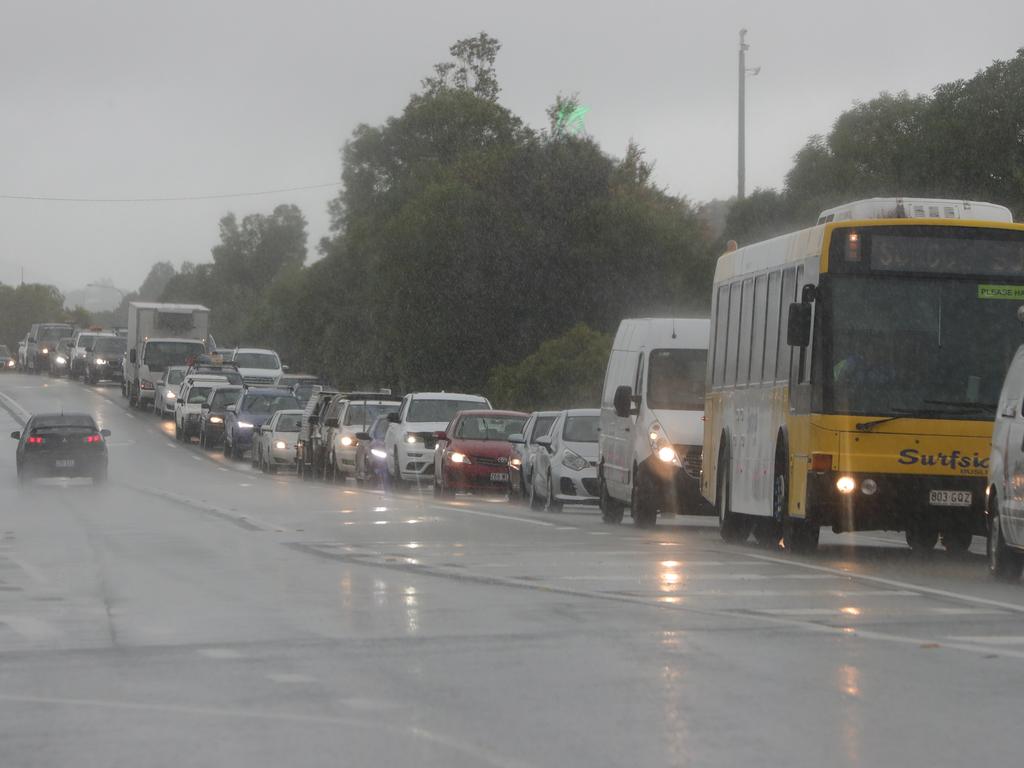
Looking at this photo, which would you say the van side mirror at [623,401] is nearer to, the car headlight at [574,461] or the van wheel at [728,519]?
the van wheel at [728,519]

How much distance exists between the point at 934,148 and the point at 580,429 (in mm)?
22390

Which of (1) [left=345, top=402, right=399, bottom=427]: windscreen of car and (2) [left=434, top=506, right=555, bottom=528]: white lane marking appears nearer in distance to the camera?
(2) [left=434, top=506, right=555, bottom=528]: white lane marking

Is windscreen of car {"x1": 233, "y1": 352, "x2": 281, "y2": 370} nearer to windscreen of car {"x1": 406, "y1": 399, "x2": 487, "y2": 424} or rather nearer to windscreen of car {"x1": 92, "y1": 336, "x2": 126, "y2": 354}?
windscreen of car {"x1": 92, "y1": 336, "x2": 126, "y2": 354}

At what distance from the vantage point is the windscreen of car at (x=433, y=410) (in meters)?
39.3

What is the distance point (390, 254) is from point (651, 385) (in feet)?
141

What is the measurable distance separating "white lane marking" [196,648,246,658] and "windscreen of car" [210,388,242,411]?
4909 cm

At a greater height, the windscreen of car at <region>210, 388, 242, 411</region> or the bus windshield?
the bus windshield

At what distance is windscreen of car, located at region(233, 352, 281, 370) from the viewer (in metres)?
75.8

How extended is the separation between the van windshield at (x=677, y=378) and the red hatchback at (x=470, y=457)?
411 inches

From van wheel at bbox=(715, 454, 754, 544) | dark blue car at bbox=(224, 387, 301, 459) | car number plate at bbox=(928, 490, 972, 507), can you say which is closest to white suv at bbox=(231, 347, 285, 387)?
dark blue car at bbox=(224, 387, 301, 459)

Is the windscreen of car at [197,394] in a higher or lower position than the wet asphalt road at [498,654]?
higher

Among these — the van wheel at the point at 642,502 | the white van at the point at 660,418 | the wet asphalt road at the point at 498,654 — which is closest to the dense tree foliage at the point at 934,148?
the white van at the point at 660,418

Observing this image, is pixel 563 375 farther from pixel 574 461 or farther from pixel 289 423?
pixel 574 461

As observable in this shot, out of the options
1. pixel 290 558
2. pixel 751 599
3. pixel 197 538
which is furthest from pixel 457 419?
pixel 751 599
